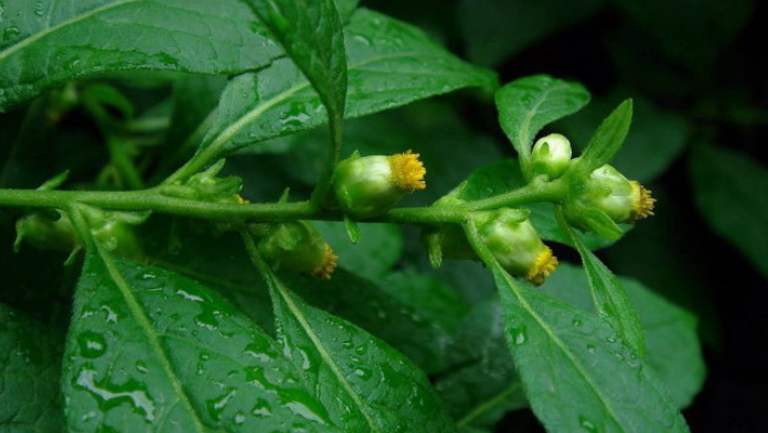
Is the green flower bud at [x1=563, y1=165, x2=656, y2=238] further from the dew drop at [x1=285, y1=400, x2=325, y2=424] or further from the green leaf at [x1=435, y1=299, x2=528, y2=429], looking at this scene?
the green leaf at [x1=435, y1=299, x2=528, y2=429]

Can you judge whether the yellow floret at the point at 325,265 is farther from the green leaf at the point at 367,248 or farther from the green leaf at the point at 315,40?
the green leaf at the point at 367,248

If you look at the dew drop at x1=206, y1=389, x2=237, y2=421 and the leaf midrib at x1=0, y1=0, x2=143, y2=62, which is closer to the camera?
the dew drop at x1=206, y1=389, x2=237, y2=421

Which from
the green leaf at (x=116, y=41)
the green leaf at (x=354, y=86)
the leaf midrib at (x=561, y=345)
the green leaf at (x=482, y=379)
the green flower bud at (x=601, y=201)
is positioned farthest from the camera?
the green leaf at (x=482, y=379)

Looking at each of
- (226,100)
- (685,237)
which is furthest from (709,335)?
(226,100)

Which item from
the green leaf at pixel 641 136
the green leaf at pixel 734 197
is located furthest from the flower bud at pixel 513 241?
the green leaf at pixel 734 197

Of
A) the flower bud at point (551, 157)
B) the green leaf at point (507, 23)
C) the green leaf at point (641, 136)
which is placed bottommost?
the green leaf at point (641, 136)

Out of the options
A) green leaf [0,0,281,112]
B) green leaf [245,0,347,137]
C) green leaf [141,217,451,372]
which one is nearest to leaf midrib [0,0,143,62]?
green leaf [0,0,281,112]

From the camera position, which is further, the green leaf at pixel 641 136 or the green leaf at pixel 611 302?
the green leaf at pixel 641 136

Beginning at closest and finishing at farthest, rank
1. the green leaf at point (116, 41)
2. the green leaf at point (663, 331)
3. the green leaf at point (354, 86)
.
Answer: the green leaf at point (116, 41), the green leaf at point (354, 86), the green leaf at point (663, 331)
